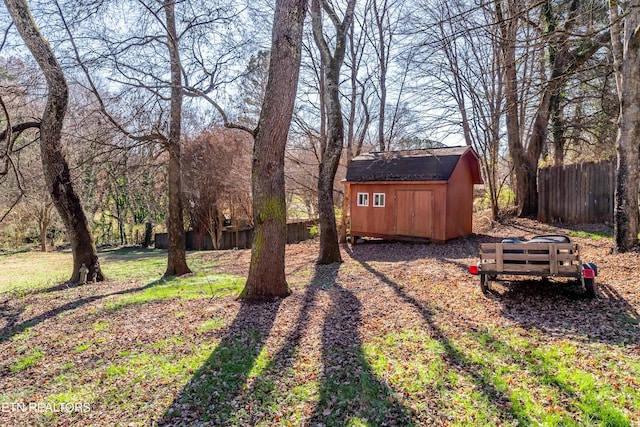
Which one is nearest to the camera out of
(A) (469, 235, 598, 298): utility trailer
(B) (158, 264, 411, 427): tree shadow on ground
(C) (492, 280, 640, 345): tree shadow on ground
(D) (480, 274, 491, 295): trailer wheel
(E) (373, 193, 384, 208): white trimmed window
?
(B) (158, 264, 411, 427): tree shadow on ground

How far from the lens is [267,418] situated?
3.01 m

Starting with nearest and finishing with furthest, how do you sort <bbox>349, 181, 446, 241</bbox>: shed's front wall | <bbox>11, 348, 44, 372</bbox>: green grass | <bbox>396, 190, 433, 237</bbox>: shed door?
1. <bbox>11, 348, 44, 372</bbox>: green grass
2. <bbox>349, 181, 446, 241</bbox>: shed's front wall
3. <bbox>396, 190, 433, 237</bbox>: shed door

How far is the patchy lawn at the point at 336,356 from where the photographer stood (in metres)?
3.05

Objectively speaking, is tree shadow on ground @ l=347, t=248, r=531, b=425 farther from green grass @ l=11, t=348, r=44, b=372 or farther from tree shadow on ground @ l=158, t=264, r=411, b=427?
green grass @ l=11, t=348, r=44, b=372

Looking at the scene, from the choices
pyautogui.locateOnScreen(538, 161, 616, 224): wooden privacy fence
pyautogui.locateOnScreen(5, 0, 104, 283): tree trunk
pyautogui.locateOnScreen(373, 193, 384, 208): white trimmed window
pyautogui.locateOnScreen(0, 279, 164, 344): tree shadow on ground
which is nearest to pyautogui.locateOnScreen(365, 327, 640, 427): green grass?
pyautogui.locateOnScreen(0, 279, 164, 344): tree shadow on ground

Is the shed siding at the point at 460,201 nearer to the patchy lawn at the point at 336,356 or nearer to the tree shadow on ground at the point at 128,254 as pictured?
the patchy lawn at the point at 336,356

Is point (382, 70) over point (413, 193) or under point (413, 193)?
over

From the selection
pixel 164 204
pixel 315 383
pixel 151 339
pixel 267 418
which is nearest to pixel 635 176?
pixel 315 383

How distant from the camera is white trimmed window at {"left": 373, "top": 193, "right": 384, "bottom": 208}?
564 inches

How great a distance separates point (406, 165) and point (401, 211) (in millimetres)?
1798

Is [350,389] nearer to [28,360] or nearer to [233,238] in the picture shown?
[28,360]

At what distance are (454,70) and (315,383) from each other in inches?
651

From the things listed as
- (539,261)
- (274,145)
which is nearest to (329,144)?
(274,145)

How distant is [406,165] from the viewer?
1394 cm
